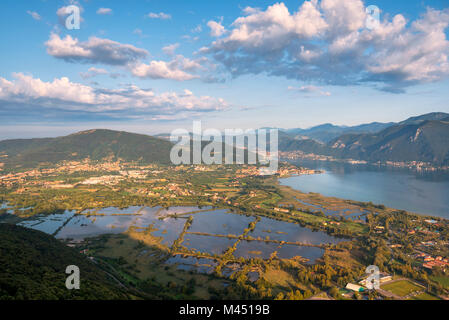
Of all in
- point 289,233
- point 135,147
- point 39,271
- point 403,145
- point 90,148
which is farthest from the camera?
point 403,145

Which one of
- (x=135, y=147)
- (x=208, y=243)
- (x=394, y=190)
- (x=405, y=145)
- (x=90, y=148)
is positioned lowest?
(x=208, y=243)

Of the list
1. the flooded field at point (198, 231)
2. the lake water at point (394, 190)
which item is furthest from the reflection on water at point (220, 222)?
the lake water at point (394, 190)

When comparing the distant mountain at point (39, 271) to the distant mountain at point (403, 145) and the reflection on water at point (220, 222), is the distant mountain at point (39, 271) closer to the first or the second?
the reflection on water at point (220, 222)

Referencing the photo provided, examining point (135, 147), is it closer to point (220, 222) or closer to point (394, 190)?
point (220, 222)

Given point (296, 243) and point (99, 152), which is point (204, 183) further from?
point (99, 152)

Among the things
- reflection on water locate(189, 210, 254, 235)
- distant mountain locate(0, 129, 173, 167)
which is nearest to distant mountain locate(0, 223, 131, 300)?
reflection on water locate(189, 210, 254, 235)

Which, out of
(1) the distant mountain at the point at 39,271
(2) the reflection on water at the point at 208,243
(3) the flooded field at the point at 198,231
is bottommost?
(2) the reflection on water at the point at 208,243

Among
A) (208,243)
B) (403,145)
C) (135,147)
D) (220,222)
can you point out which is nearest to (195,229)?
(220,222)
